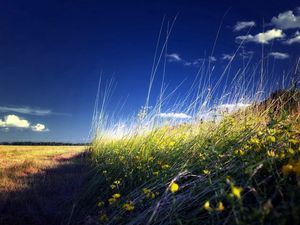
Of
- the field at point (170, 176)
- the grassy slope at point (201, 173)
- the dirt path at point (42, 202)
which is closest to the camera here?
the grassy slope at point (201, 173)

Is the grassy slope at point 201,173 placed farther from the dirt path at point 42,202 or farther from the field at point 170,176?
the dirt path at point 42,202

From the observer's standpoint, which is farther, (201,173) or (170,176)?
(170,176)

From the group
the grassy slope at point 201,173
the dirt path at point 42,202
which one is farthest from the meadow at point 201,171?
the dirt path at point 42,202

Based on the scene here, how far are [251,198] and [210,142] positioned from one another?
4.91 ft

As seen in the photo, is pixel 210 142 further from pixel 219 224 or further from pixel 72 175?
pixel 72 175

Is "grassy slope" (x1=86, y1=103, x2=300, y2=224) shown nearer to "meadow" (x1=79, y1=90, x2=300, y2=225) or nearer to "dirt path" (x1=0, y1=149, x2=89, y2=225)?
"meadow" (x1=79, y1=90, x2=300, y2=225)

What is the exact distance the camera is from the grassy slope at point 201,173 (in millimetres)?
2182

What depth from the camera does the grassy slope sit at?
7.16ft

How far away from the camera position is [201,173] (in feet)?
10.7

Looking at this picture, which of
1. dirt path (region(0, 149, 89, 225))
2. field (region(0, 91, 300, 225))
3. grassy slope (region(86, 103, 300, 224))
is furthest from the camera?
dirt path (region(0, 149, 89, 225))

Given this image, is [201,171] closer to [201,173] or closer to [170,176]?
[201,173]

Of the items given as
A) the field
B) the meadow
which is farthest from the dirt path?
the meadow

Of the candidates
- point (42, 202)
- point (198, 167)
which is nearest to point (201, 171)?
point (198, 167)

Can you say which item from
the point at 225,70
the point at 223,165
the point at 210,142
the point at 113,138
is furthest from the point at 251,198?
the point at 113,138
